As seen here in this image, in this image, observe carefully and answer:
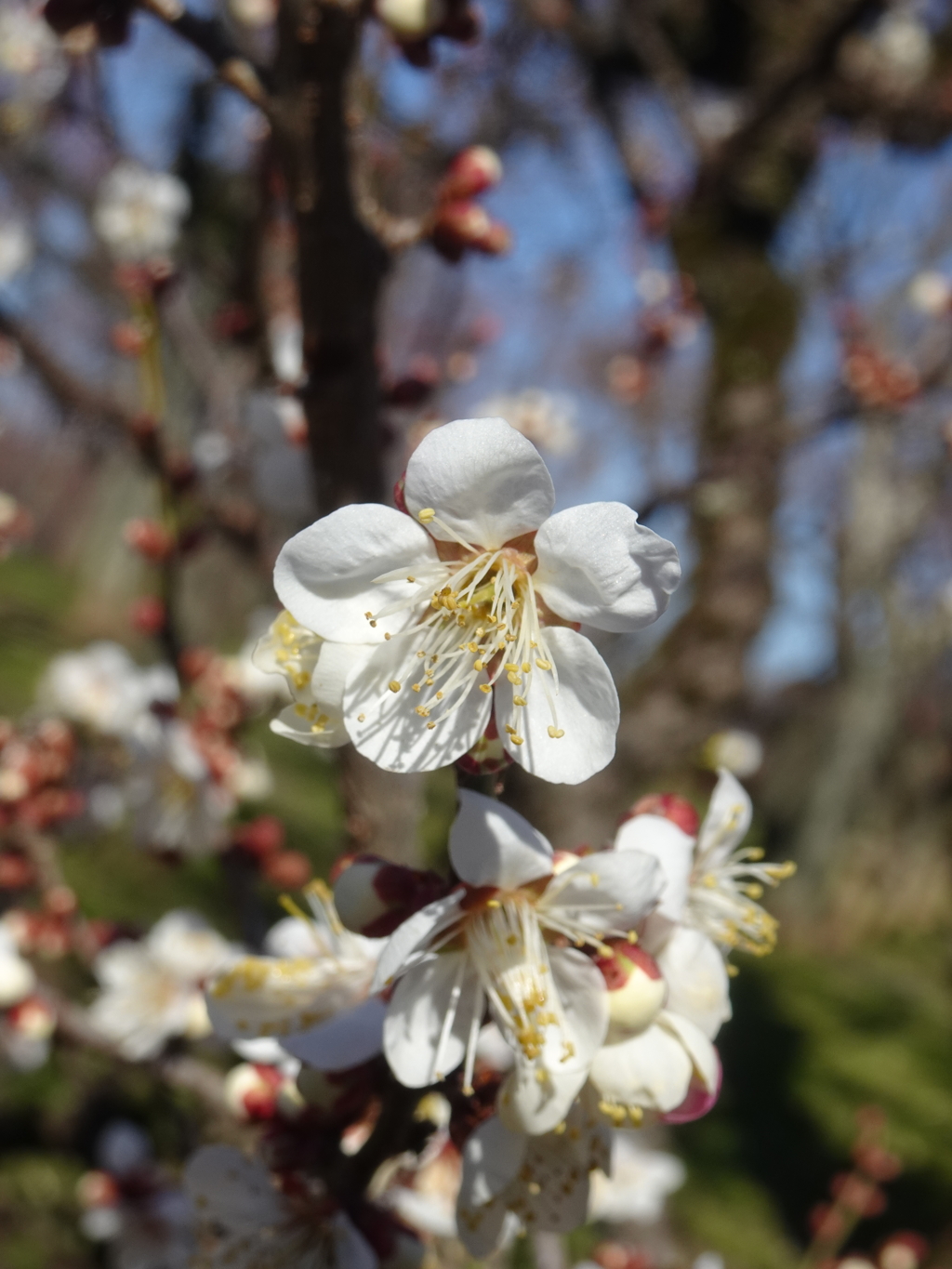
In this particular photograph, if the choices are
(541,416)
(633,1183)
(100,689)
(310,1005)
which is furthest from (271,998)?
(541,416)

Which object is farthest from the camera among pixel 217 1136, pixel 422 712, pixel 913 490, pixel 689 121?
pixel 913 490

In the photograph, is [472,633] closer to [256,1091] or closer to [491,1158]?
[491,1158]

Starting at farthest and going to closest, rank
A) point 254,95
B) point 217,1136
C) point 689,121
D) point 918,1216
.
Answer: point 918,1216 < point 689,121 < point 217,1136 < point 254,95

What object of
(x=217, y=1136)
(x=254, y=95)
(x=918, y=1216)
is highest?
(x=254, y=95)

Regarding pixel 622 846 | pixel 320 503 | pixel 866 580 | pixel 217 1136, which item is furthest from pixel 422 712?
pixel 866 580

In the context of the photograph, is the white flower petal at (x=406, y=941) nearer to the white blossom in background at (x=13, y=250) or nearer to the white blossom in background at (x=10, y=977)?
the white blossom in background at (x=10, y=977)

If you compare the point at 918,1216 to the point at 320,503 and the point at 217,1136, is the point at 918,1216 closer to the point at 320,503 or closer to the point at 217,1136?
the point at 217,1136

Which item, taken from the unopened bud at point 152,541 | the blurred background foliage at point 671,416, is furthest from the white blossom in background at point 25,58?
the unopened bud at point 152,541
